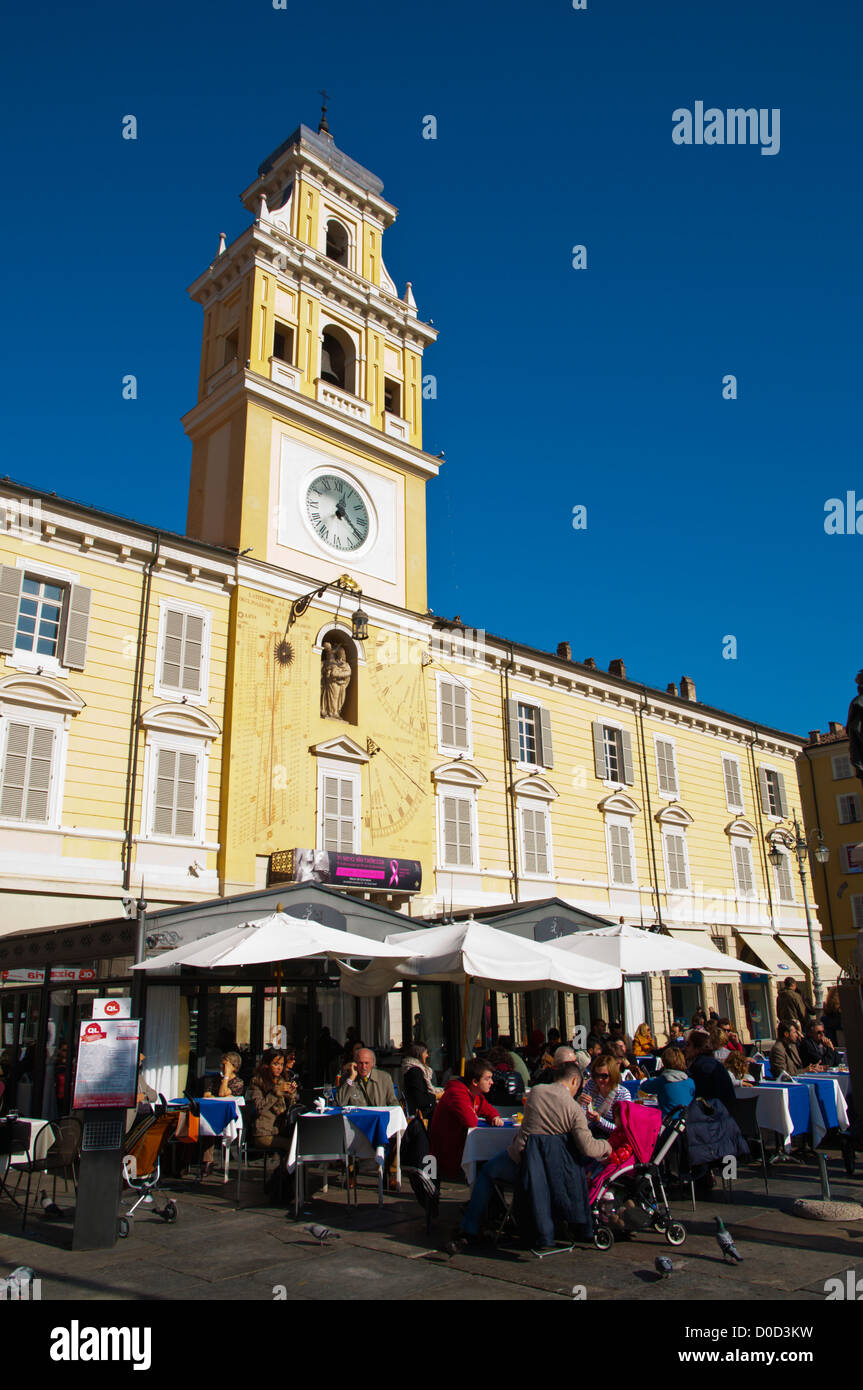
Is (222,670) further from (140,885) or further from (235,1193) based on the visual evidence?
(235,1193)

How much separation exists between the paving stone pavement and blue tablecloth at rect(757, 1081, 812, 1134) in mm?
1102

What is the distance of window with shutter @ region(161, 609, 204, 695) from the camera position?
18672 millimetres

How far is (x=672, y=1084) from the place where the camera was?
9242 millimetres

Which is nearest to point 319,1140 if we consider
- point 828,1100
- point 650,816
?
point 828,1100

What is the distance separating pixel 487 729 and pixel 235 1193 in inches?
612

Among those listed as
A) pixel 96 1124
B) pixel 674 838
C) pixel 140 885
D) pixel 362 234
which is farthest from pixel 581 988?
pixel 362 234

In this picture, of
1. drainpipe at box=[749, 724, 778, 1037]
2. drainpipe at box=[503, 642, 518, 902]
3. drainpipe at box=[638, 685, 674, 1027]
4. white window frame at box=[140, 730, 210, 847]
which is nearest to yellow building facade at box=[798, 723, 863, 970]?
drainpipe at box=[749, 724, 778, 1037]

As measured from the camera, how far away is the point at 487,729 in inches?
968

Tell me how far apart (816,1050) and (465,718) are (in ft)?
40.2

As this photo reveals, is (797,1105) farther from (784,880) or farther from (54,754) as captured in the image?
(784,880)

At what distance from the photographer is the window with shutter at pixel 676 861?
28.8m

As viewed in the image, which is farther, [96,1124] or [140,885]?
[140,885]

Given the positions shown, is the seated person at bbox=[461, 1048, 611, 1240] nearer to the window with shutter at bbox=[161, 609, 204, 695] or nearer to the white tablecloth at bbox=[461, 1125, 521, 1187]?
the white tablecloth at bbox=[461, 1125, 521, 1187]

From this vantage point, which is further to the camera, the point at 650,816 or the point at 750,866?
the point at 750,866
